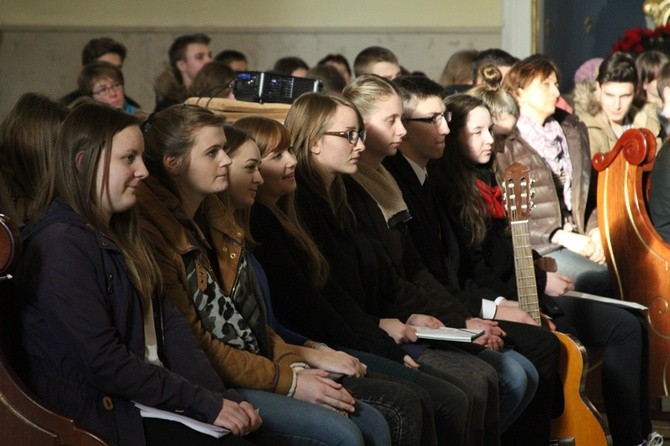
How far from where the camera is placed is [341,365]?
3.32 metres

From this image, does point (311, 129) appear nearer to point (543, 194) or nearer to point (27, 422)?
point (27, 422)

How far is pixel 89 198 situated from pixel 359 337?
1176 millimetres

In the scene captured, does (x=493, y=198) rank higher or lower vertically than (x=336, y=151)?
lower

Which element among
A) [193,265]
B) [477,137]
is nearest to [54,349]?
[193,265]

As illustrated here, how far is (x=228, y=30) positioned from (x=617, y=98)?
3957 millimetres

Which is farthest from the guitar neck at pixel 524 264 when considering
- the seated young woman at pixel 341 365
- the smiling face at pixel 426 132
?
the seated young woman at pixel 341 365

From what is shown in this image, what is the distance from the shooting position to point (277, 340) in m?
3.29

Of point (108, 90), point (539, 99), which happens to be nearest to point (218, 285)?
point (539, 99)

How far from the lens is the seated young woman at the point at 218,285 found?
116 inches

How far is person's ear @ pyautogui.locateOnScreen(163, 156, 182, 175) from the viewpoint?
3.10 m

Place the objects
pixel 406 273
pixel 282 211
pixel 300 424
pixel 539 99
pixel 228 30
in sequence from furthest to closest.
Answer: pixel 228 30 → pixel 539 99 → pixel 406 273 → pixel 282 211 → pixel 300 424

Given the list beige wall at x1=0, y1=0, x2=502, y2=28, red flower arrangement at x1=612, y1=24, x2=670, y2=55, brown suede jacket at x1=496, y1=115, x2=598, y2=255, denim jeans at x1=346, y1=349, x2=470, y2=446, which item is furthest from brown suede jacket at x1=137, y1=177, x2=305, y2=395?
beige wall at x1=0, y1=0, x2=502, y2=28

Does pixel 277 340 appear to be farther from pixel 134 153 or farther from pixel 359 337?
pixel 134 153

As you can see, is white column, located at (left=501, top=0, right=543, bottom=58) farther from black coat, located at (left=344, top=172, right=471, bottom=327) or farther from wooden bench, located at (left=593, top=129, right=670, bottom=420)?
black coat, located at (left=344, top=172, right=471, bottom=327)
